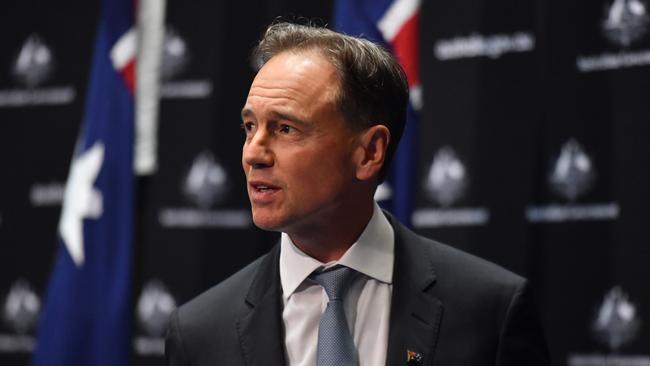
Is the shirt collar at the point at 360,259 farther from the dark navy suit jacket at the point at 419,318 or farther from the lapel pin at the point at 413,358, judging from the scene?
the lapel pin at the point at 413,358

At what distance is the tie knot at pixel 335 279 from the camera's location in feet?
7.88

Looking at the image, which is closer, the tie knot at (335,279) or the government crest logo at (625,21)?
the tie knot at (335,279)

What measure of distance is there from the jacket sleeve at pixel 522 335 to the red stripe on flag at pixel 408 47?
2.23 meters

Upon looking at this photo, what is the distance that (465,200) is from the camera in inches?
169

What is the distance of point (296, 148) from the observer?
236 cm

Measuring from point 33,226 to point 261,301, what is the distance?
142 inches

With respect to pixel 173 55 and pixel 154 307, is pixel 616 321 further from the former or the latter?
pixel 173 55

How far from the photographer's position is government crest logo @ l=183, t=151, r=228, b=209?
515 cm

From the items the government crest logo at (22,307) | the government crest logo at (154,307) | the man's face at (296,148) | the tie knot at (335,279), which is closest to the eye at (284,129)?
the man's face at (296,148)

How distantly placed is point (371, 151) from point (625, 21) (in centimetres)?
198

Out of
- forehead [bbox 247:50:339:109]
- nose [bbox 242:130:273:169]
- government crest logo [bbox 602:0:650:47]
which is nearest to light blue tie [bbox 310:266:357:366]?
nose [bbox 242:130:273:169]

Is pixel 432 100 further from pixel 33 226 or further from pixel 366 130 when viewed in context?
pixel 33 226

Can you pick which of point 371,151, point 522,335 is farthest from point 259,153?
point 522,335

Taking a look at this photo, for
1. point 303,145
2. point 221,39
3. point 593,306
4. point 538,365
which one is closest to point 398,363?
point 538,365
